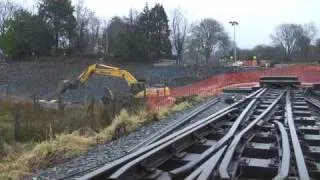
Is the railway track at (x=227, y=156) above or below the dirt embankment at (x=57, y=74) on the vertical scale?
above

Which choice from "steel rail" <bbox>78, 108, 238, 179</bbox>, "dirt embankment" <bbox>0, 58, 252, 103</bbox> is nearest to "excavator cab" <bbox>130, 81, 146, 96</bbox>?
"steel rail" <bbox>78, 108, 238, 179</bbox>

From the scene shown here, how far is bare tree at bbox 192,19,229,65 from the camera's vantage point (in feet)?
410

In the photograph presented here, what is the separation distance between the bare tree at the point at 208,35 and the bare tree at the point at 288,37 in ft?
55.5

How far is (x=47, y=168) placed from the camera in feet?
32.2

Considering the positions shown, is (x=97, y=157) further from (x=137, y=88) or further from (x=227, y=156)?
(x=137, y=88)

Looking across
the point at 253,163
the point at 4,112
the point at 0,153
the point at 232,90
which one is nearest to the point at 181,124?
the point at 0,153

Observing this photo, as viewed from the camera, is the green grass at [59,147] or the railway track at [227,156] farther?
the green grass at [59,147]

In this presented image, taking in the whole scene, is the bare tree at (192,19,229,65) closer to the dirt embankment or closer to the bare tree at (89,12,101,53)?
the bare tree at (89,12,101,53)

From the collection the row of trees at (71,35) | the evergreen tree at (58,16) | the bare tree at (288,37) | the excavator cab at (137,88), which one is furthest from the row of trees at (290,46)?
the excavator cab at (137,88)

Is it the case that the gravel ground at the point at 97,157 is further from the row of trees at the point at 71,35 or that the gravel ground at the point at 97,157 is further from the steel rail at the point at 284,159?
the row of trees at the point at 71,35

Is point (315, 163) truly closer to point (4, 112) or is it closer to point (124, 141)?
point (124, 141)

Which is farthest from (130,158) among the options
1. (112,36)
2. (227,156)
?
(112,36)

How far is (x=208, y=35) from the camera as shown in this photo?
12538 cm

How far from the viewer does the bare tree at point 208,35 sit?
125 meters
